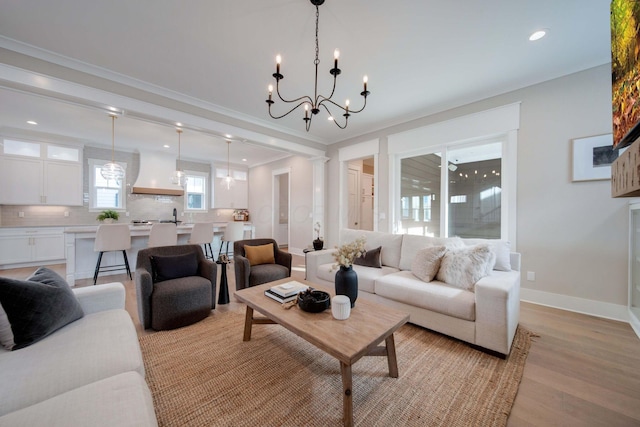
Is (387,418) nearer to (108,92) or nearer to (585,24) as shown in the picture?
(585,24)

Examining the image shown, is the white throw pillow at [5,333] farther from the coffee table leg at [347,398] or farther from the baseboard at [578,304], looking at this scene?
the baseboard at [578,304]

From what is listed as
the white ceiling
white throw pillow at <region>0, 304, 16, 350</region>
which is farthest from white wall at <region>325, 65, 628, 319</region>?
white throw pillow at <region>0, 304, 16, 350</region>

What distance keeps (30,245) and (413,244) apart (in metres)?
7.28

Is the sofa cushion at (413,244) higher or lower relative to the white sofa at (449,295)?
higher

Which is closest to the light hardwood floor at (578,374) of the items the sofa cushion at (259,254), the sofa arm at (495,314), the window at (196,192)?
the sofa arm at (495,314)

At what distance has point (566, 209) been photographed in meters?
2.78

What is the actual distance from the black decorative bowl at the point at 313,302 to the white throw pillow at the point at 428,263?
4.06ft

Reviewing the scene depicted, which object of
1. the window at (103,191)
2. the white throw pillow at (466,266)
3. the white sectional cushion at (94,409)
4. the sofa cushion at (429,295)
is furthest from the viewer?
the window at (103,191)

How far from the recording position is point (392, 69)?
9.16 feet

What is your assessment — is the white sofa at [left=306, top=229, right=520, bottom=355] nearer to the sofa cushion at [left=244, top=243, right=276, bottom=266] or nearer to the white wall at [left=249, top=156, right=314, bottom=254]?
the sofa cushion at [left=244, top=243, right=276, bottom=266]

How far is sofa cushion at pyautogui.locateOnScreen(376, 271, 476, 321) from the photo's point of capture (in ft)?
6.64

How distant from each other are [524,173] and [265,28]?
136 inches

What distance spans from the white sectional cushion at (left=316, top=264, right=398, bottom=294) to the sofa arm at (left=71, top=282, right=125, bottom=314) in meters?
1.82

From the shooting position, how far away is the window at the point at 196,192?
694 centimetres
